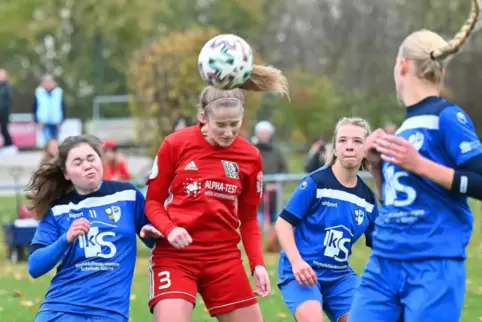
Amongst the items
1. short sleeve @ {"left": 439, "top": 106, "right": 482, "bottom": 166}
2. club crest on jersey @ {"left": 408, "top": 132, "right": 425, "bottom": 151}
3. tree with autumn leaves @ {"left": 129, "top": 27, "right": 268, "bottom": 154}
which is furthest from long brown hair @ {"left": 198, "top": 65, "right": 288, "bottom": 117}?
tree with autumn leaves @ {"left": 129, "top": 27, "right": 268, "bottom": 154}

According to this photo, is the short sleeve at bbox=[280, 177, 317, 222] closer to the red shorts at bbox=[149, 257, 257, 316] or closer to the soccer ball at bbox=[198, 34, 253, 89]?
the red shorts at bbox=[149, 257, 257, 316]

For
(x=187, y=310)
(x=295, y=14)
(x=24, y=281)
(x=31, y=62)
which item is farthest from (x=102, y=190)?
(x=295, y=14)

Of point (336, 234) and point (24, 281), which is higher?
point (336, 234)

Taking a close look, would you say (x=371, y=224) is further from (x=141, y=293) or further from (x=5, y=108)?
(x=5, y=108)

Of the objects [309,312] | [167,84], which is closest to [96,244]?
[309,312]

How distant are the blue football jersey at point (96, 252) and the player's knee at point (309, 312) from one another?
3.47 ft

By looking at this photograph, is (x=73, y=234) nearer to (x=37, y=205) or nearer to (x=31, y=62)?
(x=37, y=205)

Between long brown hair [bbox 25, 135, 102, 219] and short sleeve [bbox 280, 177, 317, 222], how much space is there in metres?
1.23

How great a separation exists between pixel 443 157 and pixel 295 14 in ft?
164

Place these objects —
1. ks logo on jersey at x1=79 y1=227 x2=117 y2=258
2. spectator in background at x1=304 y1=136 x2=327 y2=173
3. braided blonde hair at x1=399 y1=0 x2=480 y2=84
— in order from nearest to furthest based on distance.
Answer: braided blonde hair at x1=399 y1=0 x2=480 y2=84, ks logo on jersey at x1=79 y1=227 x2=117 y2=258, spectator in background at x1=304 y1=136 x2=327 y2=173

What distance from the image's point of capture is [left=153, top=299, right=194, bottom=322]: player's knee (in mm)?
5102

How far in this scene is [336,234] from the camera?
18.9 ft

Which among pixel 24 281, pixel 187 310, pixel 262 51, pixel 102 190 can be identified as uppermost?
pixel 262 51

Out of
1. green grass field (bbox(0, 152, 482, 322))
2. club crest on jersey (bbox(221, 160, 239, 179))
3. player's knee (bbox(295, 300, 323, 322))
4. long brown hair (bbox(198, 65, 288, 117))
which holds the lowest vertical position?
green grass field (bbox(0, 152, 482, 322))
